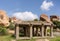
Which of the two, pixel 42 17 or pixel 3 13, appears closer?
pixel 42 17

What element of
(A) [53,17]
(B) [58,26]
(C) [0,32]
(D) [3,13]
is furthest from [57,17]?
(C) [0,32]

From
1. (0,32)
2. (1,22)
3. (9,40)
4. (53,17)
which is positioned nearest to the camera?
(9,40)

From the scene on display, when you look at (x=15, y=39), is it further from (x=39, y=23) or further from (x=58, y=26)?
(x=58, y=26)

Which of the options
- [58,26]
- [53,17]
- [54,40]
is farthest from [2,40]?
[53,17]

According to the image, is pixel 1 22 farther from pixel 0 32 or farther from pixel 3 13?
pixel 0 32

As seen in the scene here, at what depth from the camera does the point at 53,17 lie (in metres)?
83.9

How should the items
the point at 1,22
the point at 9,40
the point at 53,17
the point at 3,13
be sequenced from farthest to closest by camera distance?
the point at 53,17
the point at 3,13
the point at 1,22
the point at 9,40

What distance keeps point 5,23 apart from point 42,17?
48.9ft

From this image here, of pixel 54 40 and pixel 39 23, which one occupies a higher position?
pixel 39 23

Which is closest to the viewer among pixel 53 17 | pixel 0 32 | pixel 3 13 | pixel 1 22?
pixel 0 32

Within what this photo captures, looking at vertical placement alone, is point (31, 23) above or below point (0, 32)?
above

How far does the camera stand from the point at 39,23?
117 feet

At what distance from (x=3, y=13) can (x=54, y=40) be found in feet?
124

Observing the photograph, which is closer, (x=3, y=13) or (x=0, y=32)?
(x=0, y=32)
